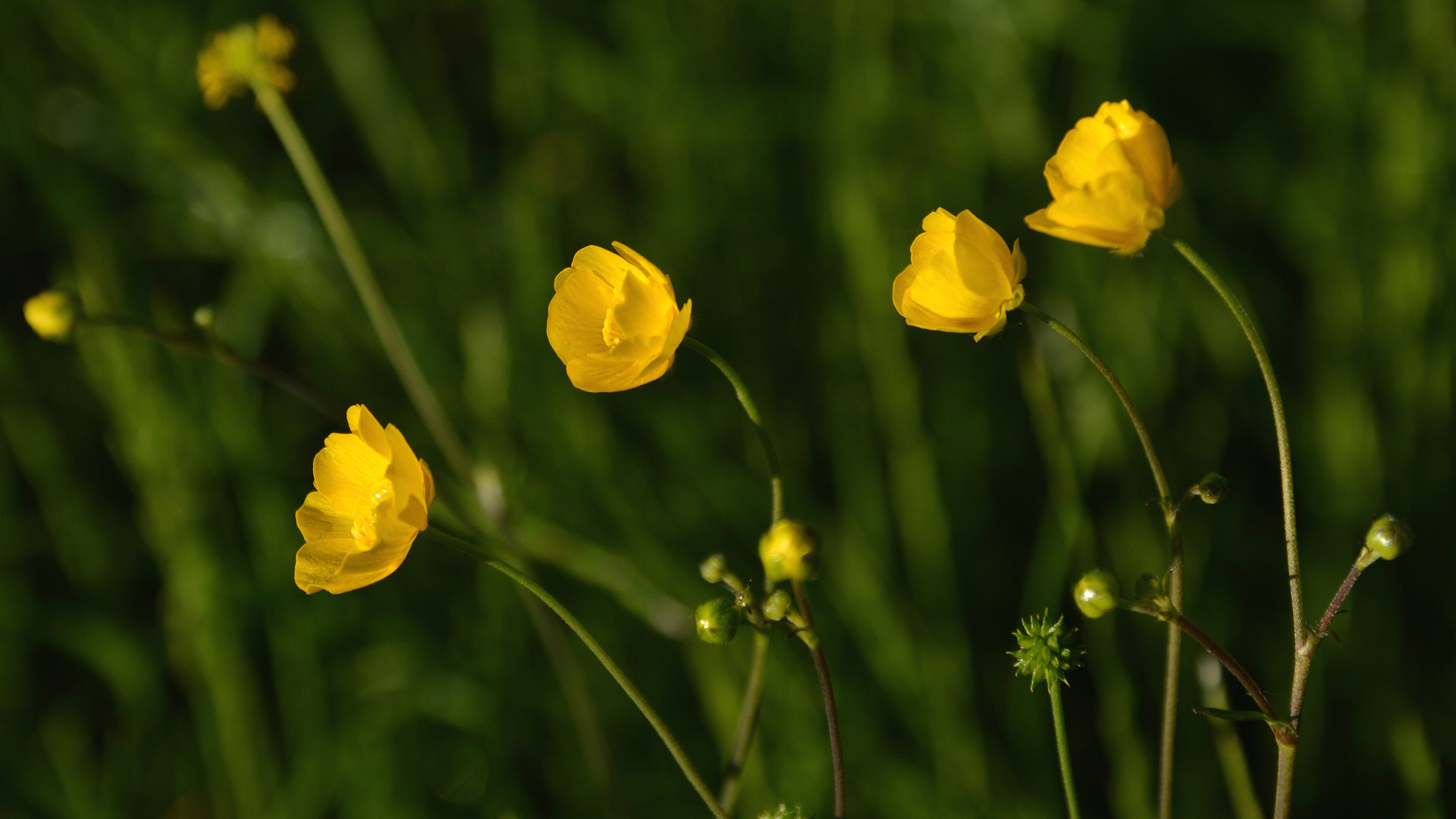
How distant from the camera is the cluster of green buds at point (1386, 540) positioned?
1056 millimetres

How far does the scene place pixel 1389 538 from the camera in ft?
3.48

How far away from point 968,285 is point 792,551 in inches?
16.0

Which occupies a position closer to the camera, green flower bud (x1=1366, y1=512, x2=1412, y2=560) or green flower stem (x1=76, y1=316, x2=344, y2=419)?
green flower bud (x1=1366, y1=512, x2=1412, y2=560)

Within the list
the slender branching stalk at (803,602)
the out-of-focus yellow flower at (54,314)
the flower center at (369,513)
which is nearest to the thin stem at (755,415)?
the slender branching stalk at (803,602)

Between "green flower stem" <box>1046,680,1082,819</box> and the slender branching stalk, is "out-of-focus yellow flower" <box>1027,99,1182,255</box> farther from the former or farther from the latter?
"green flower stem" <box>1046,680,1082,819</box>

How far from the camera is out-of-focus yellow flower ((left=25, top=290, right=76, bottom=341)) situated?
1686 mm

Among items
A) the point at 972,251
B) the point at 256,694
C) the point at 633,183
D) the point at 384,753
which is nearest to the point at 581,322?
the point at 972,251

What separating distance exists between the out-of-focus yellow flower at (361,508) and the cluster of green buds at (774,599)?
365 mm

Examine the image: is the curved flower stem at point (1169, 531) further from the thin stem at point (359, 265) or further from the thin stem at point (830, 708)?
the thin stem at point (359, 265)

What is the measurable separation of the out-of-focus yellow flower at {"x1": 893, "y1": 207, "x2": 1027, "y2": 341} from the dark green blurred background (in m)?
0.94

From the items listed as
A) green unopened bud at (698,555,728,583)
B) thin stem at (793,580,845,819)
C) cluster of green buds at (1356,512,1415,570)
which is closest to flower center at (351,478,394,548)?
green unopened bud at (698,555,728,583)

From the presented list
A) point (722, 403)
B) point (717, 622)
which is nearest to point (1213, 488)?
point (717, 622)

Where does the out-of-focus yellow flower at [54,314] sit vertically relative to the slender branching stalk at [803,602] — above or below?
above

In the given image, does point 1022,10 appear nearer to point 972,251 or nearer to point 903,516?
point 903,516
